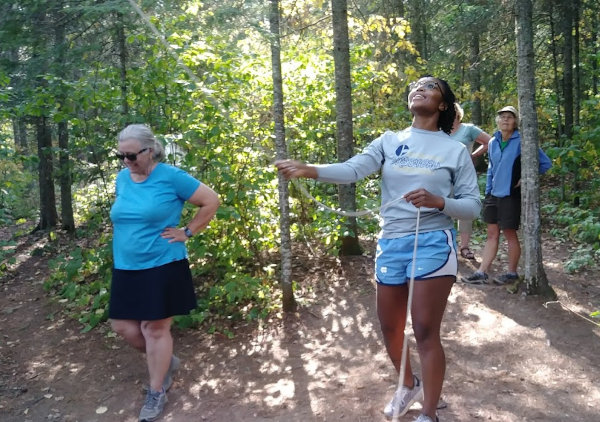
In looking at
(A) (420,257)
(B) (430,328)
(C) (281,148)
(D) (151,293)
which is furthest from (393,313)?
(C) (281,148)

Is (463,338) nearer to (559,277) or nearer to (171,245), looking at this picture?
(559,277)

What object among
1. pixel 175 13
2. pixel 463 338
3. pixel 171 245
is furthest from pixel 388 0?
pixel 171 245

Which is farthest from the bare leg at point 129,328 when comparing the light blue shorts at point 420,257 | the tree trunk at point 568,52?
the tree trunk at point 568,52

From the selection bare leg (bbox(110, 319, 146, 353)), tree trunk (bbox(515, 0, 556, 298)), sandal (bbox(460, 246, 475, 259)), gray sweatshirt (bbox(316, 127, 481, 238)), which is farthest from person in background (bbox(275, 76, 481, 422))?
sandal (bbox(460, 246, 475, 259))

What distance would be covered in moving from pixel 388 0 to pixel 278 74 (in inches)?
284

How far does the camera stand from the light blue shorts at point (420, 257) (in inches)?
111

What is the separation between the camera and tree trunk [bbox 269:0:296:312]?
16.1ft

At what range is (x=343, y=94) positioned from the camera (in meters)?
6.26

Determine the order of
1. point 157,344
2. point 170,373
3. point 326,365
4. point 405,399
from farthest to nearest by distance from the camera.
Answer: point 326,365, point 170,373, point 157,344, point 405,399

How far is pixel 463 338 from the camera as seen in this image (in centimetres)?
457

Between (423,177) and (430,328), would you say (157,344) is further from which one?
(423,177)

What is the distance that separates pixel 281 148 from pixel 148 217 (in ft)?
6.03

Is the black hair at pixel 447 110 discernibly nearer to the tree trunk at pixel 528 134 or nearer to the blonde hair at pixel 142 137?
the blonde hair at pixel 142 137

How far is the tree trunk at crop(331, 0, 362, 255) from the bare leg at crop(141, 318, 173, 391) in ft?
9.31
